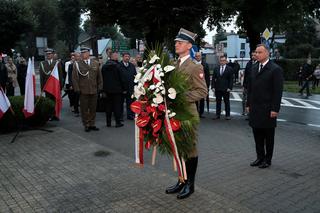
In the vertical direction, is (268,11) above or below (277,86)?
above

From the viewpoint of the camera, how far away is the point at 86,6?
1394cm

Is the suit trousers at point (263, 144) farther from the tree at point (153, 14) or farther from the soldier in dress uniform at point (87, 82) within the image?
the tree at point (153, 14)

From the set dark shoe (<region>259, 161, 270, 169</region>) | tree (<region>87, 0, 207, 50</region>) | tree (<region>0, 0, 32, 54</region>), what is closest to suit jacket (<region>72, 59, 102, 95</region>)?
tree (<region>87, 0, 207, 50</region>)

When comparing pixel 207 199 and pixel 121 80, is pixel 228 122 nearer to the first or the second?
pixel 121 80

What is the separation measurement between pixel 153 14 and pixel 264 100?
23.5 ft

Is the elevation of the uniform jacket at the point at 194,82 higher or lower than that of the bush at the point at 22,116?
higher

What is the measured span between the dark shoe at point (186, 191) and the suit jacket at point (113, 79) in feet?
18.3

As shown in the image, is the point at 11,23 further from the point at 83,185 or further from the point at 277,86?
the point at 277,86

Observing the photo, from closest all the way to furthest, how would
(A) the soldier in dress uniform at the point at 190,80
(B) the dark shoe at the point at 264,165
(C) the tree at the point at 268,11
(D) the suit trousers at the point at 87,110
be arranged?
(A) the soldier in dress uniform at the point at 190,80 < (B) the dark shoe at the point at 264,165 < (D) the suit trousers at the point at 87,110 < (C) the tree at the point at 268,11

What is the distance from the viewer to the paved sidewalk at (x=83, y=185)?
4660mm

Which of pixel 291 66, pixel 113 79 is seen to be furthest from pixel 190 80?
pixel 291 66

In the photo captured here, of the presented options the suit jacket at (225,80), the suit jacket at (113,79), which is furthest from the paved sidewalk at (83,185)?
the suit jacket at (225,80)

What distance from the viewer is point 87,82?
9.26m

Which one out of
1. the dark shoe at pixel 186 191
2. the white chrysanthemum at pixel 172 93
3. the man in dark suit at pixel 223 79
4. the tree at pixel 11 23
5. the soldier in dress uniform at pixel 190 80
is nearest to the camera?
the white chrysanthemum at pixel 172 93
